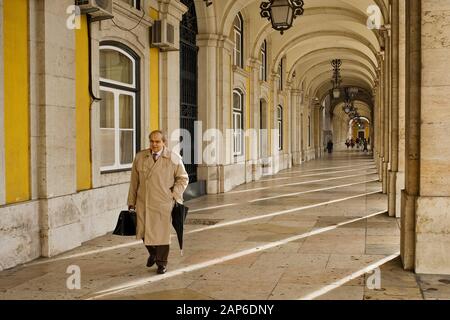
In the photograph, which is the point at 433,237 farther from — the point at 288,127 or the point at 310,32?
the point at 288,127

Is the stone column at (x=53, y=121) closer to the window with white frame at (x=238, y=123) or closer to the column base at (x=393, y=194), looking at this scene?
the column base at (x=393, y=194)

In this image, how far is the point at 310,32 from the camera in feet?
68.3

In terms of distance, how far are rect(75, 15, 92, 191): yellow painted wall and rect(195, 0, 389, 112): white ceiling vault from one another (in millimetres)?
6331

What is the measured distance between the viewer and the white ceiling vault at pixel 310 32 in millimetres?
13734

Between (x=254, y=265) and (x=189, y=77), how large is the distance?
25.9 feet

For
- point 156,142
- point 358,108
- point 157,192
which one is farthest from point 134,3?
point 358,108

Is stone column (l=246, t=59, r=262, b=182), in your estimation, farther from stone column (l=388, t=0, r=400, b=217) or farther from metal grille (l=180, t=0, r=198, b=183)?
stone column (l=388, t=0, r=400, b=217)

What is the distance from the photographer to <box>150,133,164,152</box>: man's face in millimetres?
5715

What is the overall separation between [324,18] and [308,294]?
15.8m

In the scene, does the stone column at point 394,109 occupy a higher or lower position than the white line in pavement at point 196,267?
higher

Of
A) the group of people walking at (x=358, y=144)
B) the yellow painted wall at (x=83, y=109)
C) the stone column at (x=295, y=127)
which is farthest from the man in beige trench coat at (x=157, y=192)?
the group of people walking at (x=358, y=144)

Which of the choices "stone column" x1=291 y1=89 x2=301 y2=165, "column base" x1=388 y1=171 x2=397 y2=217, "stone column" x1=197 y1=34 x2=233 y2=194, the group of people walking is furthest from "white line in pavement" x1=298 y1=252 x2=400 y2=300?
the group of people walking

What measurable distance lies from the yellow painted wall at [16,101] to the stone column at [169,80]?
13.4 feet

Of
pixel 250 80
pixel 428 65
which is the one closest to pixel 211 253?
pixel 428 65
